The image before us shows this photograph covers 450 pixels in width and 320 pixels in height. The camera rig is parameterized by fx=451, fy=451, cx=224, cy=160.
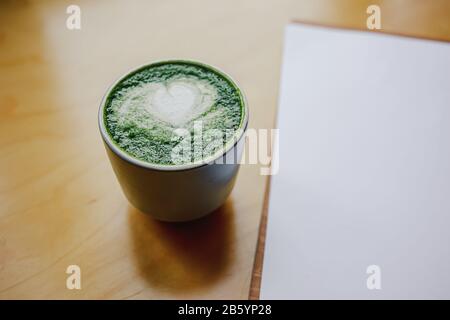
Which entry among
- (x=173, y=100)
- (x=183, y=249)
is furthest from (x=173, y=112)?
(x=183, y=249)

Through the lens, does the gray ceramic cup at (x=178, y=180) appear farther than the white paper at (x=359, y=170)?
No

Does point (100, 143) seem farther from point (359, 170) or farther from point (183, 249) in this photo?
point (359, 170)

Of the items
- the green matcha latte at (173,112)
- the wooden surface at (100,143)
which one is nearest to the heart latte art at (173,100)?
the green matcha latte at (173,112)

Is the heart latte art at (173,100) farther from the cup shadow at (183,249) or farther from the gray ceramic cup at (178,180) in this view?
the cup shadow at (183,249)

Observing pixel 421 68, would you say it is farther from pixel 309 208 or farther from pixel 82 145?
pixel 82 145
